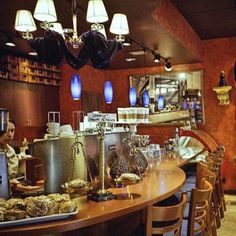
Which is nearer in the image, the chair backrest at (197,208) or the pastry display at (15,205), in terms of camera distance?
the pastry display at (15,205)

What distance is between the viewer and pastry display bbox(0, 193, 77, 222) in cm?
161

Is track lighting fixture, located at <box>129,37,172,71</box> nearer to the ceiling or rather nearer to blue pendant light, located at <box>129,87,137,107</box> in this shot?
the ceiling

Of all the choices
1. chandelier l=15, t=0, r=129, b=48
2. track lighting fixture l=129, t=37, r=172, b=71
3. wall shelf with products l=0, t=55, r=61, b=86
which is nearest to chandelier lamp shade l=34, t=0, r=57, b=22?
chandelier l=15, t=0, r=129, b=48

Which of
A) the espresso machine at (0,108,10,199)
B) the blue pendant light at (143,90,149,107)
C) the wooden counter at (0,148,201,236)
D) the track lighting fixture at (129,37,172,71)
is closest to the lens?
the wooden counter at (0,148,201,236)

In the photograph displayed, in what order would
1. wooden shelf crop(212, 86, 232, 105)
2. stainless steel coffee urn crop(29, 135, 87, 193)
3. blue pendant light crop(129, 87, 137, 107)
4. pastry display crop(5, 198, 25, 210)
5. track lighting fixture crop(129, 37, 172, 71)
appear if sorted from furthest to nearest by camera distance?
blue pendant light crop(129, 87, 137, 107)
wooden shelf crop(212, 86, 232, 105)
track lighting fixture crop(129, 37, 172, 71)
stainless steel coffee urn crop(29, 135, 87, 193)
pastry display crop(5, 198, 25, 210)

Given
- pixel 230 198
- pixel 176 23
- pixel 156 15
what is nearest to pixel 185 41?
pixel 176 23

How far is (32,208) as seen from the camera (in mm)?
1650

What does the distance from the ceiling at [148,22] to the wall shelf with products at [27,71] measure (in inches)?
9.9

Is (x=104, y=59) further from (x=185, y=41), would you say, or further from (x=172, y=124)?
(x=172, y=124)

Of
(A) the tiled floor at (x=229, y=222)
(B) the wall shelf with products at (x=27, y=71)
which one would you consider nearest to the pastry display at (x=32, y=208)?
(A) the tiled floor at (x=229, y=222)

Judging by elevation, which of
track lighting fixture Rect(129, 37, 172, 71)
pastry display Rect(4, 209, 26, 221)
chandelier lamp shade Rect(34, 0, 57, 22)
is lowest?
pastry display Rect(4, 209, 26, 221)

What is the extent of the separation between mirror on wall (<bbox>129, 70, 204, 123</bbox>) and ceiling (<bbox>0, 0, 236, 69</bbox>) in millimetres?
392

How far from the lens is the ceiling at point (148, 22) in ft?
12.6

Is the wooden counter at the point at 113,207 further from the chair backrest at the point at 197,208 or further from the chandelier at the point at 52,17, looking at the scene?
the chandelier at the point at 52,17
